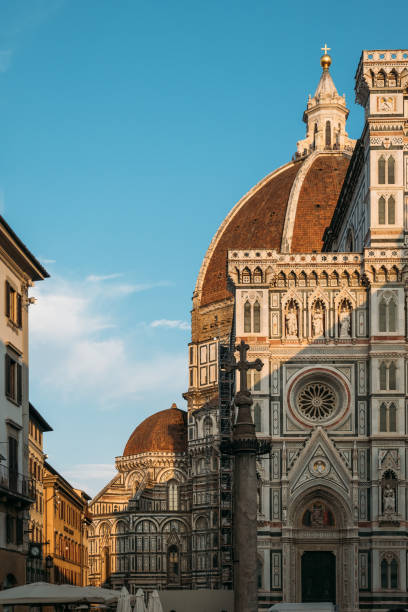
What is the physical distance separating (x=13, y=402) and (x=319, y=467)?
24.7 meters

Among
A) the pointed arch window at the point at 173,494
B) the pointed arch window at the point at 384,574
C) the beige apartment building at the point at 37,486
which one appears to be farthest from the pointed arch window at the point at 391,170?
the pointed arch window at the point at 173,494

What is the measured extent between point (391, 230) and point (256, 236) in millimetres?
55073

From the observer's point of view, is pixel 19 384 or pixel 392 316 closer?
pixel 19 384

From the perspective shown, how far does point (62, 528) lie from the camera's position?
86562mm

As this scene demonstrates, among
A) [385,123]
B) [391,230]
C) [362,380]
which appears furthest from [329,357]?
[385,123]

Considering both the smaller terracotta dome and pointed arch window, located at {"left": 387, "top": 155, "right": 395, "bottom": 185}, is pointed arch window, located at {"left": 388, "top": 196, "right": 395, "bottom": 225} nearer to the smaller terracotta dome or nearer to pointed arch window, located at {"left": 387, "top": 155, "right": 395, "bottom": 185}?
pointed arch window, located at {"left": 387, "top": 155, "right": 395, "bottom": 185}

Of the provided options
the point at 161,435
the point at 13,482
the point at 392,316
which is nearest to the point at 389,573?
the point at 392,316

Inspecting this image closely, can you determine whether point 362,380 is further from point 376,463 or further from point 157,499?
point 157,499

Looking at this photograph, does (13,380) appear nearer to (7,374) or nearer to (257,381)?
(7,374)

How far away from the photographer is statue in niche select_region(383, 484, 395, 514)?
62906 mm

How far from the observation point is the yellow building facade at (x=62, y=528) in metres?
78.1

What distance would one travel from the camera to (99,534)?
4727 inches

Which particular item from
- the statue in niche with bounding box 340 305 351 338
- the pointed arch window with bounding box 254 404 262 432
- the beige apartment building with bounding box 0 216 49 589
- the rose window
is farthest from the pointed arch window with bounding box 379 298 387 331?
the beige apartment building with bounding box 0 216 49 589

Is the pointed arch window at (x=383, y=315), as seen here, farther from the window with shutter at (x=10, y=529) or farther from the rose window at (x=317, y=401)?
the window with shutter at (x=10, y=529)
